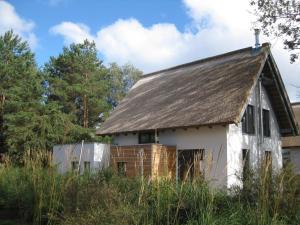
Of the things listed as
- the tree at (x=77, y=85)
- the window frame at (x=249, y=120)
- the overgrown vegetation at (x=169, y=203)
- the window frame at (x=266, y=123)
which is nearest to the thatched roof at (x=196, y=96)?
the window frame at (x=249, y=120)

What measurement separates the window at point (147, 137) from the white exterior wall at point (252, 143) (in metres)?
4.17

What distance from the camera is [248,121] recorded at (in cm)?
1903

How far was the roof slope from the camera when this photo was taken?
17.5m

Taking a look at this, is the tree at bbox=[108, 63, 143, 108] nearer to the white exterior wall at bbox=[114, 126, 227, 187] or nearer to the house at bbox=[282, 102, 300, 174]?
the house at bbox=[282, 102, 300, 174]

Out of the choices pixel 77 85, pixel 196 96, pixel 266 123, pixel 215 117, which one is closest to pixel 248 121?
pixel 266 123

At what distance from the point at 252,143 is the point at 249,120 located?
1.03 m

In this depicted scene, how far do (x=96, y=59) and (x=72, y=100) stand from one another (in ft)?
17.4

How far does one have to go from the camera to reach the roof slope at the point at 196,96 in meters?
17.5

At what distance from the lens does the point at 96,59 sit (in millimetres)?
39906

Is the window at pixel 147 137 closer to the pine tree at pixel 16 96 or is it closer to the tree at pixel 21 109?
the tree at pixel 21 109

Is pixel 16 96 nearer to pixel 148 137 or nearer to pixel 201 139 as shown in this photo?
pixel 148 137

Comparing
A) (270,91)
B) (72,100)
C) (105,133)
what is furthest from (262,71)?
(72,100)

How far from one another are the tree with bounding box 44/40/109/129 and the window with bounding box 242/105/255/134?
18482mm

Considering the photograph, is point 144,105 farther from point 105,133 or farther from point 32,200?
point 32,200
